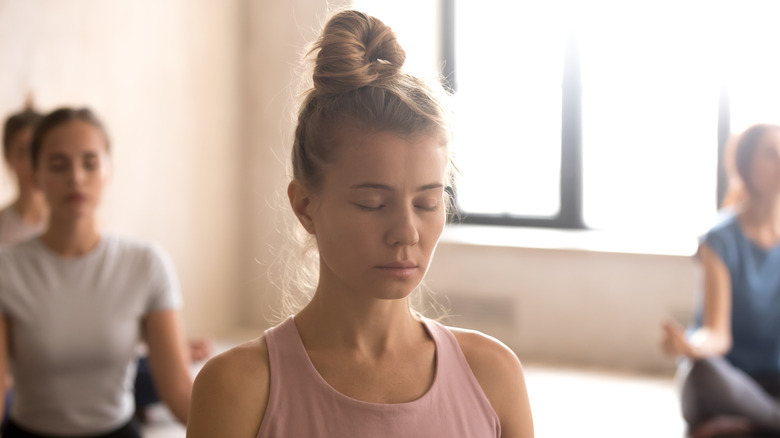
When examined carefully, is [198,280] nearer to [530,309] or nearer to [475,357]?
[530,309]

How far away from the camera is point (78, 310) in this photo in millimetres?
1901

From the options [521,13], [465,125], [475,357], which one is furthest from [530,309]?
[475,357]

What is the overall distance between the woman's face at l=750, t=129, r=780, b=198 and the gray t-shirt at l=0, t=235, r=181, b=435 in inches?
70.8

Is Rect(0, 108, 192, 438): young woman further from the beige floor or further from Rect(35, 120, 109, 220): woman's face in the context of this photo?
the beige floor

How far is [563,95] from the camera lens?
459cm

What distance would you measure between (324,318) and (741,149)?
6.84 ft

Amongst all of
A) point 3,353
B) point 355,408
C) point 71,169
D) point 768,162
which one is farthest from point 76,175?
point 768,162

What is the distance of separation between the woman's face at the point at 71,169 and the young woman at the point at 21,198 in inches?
34.3

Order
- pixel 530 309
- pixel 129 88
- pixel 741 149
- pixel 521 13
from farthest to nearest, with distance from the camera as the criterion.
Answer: pixel 521 13
pixel 530 309
pixel 129 88
pixel 741 149

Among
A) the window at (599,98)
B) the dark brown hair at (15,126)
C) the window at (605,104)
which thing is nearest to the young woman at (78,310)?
the dark brown hair at (15,126)

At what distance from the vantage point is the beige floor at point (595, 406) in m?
3.18

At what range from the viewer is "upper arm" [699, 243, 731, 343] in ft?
8.75

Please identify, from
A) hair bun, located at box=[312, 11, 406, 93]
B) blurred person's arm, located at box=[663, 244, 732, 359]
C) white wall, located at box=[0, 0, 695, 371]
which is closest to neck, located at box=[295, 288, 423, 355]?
hair bun, located at box=[312, 11, 406, 93]

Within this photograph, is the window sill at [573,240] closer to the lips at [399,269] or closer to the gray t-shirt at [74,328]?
the gray t-shirt at [74,328]
